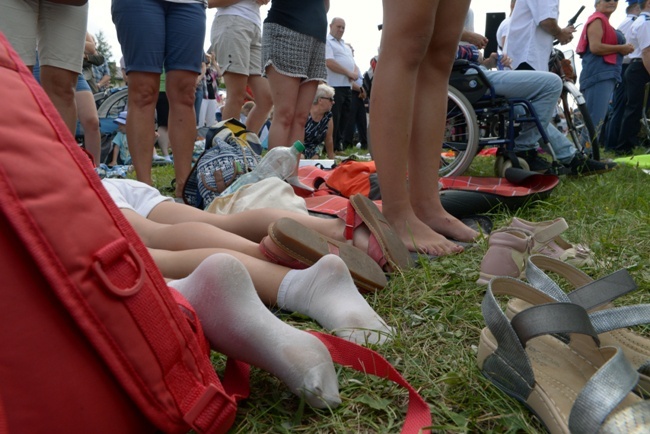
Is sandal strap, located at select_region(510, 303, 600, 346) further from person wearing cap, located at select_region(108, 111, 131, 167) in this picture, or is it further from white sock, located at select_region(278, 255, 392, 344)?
person wearing cap, located at select_region(108, 111, 131, 167)

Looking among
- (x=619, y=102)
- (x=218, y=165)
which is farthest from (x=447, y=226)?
(x=619, y=102)

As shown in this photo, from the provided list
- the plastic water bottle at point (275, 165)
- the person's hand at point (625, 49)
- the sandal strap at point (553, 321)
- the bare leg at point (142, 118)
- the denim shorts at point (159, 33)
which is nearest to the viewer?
the sandal strap at point (553, 321)

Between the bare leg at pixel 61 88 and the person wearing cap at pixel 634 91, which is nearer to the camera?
the bare leg at pixel 61 88

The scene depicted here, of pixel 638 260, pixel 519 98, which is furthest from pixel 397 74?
pixel 519 98

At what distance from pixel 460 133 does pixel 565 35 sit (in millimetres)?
1225

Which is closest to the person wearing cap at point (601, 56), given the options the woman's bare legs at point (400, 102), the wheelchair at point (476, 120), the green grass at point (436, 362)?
the wheelchair at point (476, 120)

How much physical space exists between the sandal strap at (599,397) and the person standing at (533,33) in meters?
3.48

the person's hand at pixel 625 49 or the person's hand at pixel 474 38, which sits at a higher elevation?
the person's hand at pixel 625 49

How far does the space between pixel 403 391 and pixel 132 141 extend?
215 cm

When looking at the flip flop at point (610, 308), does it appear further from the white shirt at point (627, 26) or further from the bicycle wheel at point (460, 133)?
the white shirt at point (627, 26)

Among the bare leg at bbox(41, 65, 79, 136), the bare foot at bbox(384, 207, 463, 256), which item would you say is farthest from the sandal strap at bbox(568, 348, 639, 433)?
the bare leg at bbox(41, 65, 79, 136)

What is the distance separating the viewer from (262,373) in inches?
35.0

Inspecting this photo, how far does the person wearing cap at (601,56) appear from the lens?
16.5ft

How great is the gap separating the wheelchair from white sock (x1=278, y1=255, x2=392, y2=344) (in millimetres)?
2305
